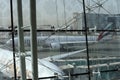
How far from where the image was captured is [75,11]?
411cm

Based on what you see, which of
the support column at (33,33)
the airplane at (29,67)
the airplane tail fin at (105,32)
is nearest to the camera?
the support column at (33,33)

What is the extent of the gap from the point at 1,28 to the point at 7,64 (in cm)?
38

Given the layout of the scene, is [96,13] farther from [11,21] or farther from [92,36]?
[11,21]

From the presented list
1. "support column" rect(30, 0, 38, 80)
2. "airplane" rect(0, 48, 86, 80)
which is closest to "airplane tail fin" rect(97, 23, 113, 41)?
"airplane" rect(0, 48, 86, 80)

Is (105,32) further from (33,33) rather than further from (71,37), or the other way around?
(33,33)

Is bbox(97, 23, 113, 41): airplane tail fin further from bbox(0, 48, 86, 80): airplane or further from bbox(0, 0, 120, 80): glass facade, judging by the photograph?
bbox(0, 48, 86, 80): airplane

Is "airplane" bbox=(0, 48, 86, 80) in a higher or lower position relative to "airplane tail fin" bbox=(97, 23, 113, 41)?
lower

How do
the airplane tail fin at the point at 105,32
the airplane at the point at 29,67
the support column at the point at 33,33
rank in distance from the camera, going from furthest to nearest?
the airplane tail fin at the point at 105,32, the airplane at the point at 29,67, the support column at the point at 33,33

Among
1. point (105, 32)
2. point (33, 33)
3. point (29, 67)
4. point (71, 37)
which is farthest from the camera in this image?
point (105, 32)

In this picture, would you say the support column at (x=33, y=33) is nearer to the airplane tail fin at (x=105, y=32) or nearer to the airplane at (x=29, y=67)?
the airplane at (x=29, y=67)

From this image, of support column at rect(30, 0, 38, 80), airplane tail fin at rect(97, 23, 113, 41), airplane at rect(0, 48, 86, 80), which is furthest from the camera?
airplane tail fin at rect(97, 23, 113, 41)

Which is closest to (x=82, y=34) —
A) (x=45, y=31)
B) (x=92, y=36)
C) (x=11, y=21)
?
(x=92, y=36)

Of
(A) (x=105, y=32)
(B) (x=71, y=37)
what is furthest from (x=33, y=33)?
(A) (x=105, y=32)

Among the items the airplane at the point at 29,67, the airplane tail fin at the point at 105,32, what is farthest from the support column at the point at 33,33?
the airplane tail fin at the point at 105,32
